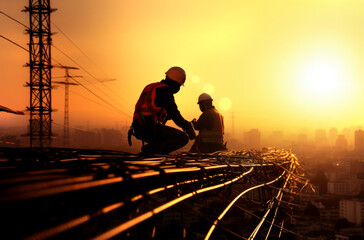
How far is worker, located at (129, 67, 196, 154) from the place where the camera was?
610 cm

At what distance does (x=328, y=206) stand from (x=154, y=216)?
3872 cm

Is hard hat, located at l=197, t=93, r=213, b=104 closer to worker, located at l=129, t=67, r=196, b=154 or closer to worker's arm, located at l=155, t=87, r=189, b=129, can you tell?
worker, located at l=129, t=67, r=196, b=154

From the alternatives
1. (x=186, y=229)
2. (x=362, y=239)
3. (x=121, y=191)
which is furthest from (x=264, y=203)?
(x=362, y=239)

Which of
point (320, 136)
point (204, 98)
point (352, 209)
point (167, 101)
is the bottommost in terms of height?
point (352, 209)

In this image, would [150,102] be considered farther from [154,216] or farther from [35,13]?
[35,13]

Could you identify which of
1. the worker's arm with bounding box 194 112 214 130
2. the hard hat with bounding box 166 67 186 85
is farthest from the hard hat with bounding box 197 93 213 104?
the hard hat with bounding box 166 67 186 85

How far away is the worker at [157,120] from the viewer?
6.10m

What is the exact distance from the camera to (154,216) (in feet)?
6.18

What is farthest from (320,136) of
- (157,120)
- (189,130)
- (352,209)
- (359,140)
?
(157,120)

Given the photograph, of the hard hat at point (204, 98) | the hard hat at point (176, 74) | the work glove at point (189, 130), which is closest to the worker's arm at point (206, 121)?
the hard hat at point (204, 98)

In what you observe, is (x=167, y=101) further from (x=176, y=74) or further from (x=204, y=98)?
(x=204, y=98)

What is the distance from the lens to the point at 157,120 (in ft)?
20.5

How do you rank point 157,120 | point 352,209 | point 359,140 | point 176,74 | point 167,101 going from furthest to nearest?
point 359,140 < point 352,209 < point 176,74 < point 157,120 < point 167,101

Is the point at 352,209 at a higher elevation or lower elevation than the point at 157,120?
lower
